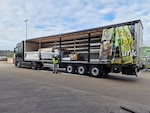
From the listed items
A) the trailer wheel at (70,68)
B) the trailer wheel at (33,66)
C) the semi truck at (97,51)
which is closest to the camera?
the semi truck at (97,51)

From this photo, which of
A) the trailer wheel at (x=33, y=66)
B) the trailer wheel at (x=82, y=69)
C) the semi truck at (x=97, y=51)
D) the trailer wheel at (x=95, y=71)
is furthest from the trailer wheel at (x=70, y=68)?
the trailer wheel at (x=33, y=66)

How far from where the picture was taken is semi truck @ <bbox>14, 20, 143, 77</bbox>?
10383 millimetres

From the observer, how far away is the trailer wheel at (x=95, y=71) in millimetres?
12133

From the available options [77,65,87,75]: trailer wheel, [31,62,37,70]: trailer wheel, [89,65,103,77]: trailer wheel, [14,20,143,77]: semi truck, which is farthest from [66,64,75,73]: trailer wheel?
[31,62,37,70]: trailer wheel

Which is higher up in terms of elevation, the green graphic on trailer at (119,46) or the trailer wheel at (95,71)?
the green graphic on trailer at (119,46)

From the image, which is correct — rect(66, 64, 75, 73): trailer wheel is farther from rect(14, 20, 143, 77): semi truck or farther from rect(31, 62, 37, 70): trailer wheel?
rect(31, 62, 37, 70): trailer wheel

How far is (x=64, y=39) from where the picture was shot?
16.0 meters

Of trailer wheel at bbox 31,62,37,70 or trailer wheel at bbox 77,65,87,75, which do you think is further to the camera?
trailer wheel at bbox 31,62,37,70

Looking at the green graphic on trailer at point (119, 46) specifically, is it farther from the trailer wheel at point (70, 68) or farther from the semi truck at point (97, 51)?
the trailer wheel at point (70, 68)

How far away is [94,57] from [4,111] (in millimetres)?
9155

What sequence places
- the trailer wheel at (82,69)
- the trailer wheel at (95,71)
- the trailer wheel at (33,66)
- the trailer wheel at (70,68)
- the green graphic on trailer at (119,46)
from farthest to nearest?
1. the trailer wheel at (33,66)
2. the trailer wheel at (70,68)
3. the trailer wheel at (82,69)
4. the trailer wheel at (95,71)
5. the green graphic on trailer at (119,46)

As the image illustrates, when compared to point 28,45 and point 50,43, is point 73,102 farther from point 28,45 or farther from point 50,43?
point 28,45

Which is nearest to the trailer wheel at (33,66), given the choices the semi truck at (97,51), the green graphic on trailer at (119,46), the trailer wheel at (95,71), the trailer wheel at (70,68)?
the semi truck at (97,51)

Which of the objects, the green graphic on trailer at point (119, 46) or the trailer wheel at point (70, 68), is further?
the trailer wheel at point (70, 68)
